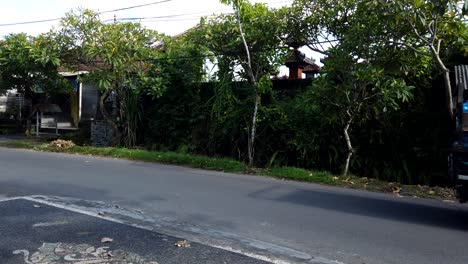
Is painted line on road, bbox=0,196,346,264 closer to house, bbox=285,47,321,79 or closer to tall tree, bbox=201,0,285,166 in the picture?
tall tree, bbox=201,0,285,166

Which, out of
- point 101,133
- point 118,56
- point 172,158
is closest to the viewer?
point 172,158

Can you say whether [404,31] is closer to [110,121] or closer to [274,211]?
[274,211]

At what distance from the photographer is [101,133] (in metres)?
17.3

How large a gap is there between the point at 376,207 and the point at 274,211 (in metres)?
1.91

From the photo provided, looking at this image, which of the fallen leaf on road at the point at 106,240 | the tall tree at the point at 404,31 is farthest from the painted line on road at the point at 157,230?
the tall tree at the point at 404,31

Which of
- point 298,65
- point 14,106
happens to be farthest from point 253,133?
point 14,106

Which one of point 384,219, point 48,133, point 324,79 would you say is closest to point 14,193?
point 384,219

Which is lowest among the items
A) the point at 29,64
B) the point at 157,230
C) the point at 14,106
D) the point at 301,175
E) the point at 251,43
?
the point at 157,230

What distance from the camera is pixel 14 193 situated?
805cm

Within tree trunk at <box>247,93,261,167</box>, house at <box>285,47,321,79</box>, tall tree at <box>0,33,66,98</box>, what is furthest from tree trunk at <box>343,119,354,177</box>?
tall tree at <box>0,33,66,98</box>

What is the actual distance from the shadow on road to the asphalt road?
0.06 ft

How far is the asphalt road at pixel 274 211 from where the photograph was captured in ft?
17.6

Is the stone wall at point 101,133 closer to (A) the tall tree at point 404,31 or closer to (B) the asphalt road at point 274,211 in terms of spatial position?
(B) the asphalt road at point 274,211

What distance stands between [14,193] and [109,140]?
29.5 ft
